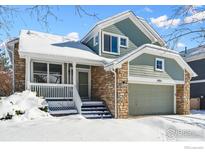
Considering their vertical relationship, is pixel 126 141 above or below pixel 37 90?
below

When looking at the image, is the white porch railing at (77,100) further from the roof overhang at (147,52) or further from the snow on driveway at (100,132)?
the snow on driveway at (100,132)

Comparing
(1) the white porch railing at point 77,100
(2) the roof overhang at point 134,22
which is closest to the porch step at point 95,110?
(1) the white porch railing at point 77,100

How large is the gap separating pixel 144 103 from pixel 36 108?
410cm

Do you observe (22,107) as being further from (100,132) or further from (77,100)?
Result: (100,132)

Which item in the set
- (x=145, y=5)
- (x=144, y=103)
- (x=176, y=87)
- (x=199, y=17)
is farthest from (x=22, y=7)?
(x=176, y=87)

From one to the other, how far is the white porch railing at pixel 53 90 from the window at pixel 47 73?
0.70 m

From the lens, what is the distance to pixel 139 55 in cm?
920

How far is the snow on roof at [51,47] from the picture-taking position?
8.16 m

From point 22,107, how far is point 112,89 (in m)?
3.18

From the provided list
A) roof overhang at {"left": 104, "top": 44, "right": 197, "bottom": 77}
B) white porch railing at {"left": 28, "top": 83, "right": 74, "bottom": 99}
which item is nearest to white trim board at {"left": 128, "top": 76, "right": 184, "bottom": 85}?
roof overhang at {"left": 104, "top": 44, "right": 197, "bottom": 77}

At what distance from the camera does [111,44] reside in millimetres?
10375

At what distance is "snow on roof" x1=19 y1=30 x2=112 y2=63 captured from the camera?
8156 mm

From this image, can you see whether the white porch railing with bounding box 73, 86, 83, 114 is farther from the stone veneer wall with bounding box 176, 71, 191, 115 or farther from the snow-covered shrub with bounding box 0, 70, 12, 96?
the stone veneer wall with bounding box 176, 71, 191, 115
